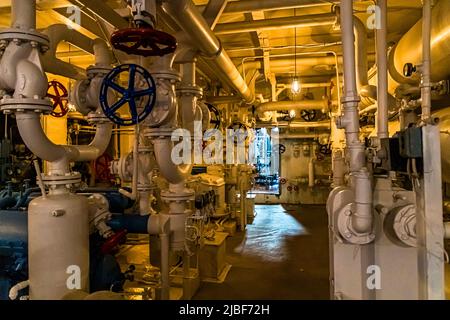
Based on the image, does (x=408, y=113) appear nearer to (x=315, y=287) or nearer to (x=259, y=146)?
(x=315, y=287)

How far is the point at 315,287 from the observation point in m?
3.01

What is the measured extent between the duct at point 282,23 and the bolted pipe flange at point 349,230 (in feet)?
5.90

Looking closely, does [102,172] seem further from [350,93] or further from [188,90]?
[350,93]

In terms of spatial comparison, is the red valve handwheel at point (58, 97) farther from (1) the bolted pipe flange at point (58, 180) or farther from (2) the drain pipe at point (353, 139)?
(2) the drain pipe at point (353, 139)

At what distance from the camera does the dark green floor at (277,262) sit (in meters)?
2.93

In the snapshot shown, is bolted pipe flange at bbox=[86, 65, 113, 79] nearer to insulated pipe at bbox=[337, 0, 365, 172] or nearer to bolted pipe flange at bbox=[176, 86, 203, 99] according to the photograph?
bolted pipe flange at bbox=[176, 86, 203, 99]

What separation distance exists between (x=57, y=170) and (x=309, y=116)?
6045mm

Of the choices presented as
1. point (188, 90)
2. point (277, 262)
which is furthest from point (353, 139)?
point (277, 262)

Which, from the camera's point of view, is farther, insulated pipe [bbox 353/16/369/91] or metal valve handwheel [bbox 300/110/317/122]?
metal valve handwheel [bbox 300/110/317/122]

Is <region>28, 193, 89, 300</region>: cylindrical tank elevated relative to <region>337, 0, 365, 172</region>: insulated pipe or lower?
lower

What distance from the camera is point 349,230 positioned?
1.30 m

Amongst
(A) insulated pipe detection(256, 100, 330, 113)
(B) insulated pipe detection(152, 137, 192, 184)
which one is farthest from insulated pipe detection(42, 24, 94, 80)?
(A) insulated pipe detection(256, 100, 330, 113)

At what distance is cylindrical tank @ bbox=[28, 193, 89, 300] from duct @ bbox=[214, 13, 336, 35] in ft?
6.72

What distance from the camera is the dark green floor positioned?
2932mm
